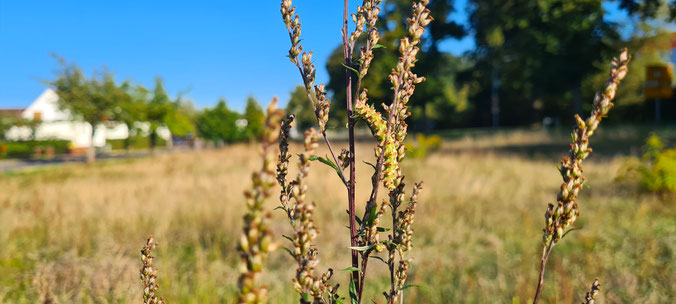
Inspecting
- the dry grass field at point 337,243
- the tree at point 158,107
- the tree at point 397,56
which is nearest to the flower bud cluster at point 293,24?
the dry grass field at point 337,243

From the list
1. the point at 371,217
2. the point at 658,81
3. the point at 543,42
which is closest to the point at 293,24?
the point at 371,217

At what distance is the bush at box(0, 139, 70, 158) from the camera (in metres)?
34.3

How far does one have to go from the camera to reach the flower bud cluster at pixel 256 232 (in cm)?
51

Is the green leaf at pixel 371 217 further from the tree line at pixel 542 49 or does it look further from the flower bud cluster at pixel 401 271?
the tree line at pixel 542 49

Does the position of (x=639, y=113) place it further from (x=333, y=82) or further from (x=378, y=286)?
(x=378, y=286)

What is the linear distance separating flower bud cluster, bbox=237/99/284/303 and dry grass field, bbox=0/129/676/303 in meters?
2.30

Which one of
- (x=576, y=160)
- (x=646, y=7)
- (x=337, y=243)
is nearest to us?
(x=576, y=160)

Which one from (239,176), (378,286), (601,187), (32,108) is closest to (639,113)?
(601,187)

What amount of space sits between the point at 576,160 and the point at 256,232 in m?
0.85

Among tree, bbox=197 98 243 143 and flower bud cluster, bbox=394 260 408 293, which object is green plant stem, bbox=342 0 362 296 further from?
tree, bbox=197 98 243 143

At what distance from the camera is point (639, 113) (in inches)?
1244

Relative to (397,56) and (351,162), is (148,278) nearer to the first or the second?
(351,162)

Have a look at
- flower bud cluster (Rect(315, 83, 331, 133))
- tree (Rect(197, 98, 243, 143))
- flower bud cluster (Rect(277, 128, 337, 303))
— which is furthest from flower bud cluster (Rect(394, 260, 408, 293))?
tree (Rect(197, 98, 243, 143))

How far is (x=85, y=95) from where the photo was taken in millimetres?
22578
